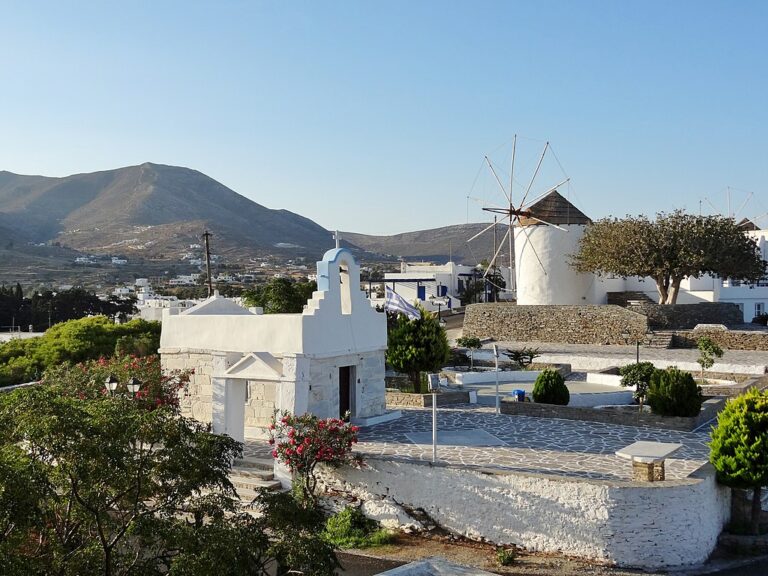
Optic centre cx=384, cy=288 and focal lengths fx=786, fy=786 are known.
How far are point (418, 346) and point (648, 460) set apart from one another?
975cm

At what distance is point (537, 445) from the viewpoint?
1529 centimetres

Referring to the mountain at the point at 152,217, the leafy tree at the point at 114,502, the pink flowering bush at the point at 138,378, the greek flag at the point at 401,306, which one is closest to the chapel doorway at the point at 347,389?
the pink flowering bush at the point at 138,378

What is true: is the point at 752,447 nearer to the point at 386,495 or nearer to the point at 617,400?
the point at 386,495

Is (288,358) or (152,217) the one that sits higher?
(152,217)

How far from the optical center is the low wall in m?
16.9

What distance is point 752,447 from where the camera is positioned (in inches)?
481

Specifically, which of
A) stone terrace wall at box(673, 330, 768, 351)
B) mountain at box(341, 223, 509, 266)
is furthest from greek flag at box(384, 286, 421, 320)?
mountain at box(341, 223, 509, 266)

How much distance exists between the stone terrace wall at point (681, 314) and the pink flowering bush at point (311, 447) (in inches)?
966

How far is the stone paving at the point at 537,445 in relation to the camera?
13438mm

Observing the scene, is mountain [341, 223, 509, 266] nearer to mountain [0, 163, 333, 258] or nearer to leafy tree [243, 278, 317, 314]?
mountain [0, 163, 333, 258]

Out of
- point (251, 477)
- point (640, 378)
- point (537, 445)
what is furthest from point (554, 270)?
point (251, 477)

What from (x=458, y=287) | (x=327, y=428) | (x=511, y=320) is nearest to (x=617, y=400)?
(x=327, y=428)

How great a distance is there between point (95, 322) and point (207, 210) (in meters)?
149

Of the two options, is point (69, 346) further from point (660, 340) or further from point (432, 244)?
point (432, 244)
